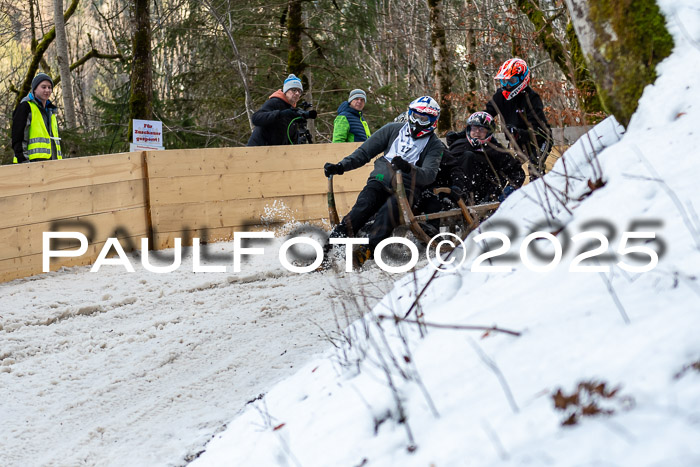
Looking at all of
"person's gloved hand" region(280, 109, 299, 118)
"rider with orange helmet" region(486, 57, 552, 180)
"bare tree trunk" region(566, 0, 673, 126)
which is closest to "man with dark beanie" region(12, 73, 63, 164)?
"person's gloved hand" region(280, 109, 299, 118)

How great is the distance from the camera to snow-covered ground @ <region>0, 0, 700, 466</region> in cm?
194

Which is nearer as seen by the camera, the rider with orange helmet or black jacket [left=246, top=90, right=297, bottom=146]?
the rider with orange helmet

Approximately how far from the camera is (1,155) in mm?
11844

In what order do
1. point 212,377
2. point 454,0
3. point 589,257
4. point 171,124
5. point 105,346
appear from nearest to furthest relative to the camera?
point 589,257 < point 212,377 < point 105,346 < point 171,124 < point 454,0

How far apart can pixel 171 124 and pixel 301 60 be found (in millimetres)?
2623

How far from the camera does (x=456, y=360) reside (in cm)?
254

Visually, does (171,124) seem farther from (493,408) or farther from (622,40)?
(493,408)

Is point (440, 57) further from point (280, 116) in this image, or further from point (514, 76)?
point (514, 76)

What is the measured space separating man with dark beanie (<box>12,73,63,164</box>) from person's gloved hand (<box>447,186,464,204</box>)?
4295mm

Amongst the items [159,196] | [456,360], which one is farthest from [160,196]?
[456,360]

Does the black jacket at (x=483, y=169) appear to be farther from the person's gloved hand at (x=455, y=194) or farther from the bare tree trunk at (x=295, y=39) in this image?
the bare tree trunk at (x=295, y=39)

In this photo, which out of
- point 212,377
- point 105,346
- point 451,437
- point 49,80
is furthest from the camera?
point 49,80

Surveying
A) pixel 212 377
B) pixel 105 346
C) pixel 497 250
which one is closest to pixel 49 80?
pixel 105 346

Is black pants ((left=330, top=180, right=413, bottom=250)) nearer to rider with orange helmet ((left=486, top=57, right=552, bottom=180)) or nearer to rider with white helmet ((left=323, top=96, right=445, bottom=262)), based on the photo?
rider with white helmet ((left=323, top=96, right=445, bottom=262))
